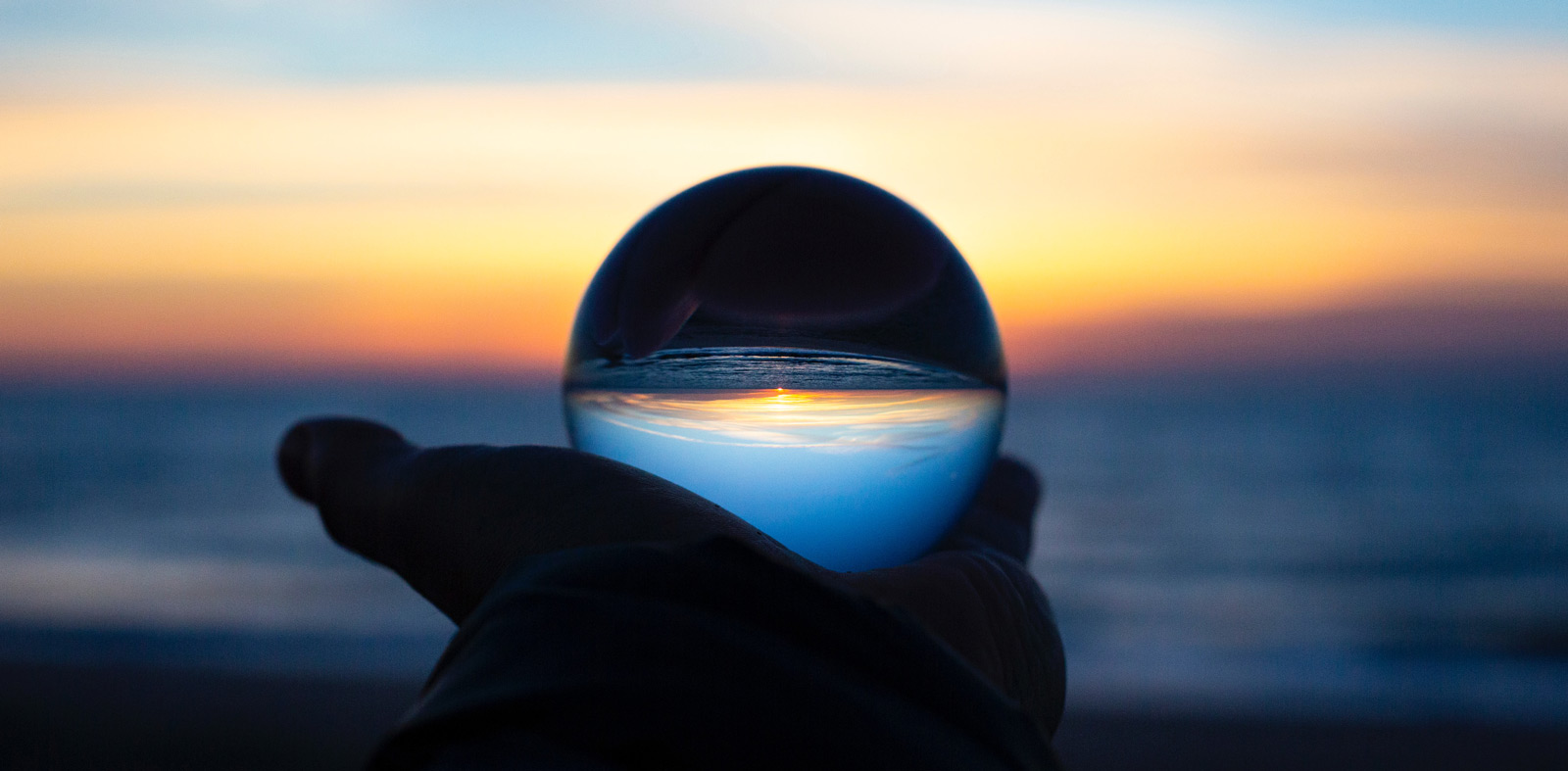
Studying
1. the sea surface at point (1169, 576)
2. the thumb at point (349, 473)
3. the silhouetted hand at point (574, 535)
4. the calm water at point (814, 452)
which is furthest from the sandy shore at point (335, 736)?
the silhouetted hand at point (574, 535)

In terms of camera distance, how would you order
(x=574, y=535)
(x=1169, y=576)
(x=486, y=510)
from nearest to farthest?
(x=574, y=535)
(x=486, y=510)
(x=1169, y=576)

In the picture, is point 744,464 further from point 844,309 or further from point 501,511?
point 501,511

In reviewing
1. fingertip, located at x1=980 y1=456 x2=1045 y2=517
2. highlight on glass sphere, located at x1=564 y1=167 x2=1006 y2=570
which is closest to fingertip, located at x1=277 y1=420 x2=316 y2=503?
highlight on glass sphere, located at x1=564 y1=167 x2=1006 y2=570

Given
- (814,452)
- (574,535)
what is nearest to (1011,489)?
(814,452)

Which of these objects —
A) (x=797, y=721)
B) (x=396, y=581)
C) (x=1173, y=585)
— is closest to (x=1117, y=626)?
(x=1173, y=585)

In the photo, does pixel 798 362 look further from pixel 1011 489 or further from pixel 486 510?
pixel 1011 489

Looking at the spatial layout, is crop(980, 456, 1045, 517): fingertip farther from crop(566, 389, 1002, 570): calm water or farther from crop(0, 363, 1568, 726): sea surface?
crop(0, 363, 1568, 726): sea surface

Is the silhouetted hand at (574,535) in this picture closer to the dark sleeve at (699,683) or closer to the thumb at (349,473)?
the thumb at (349,473)
